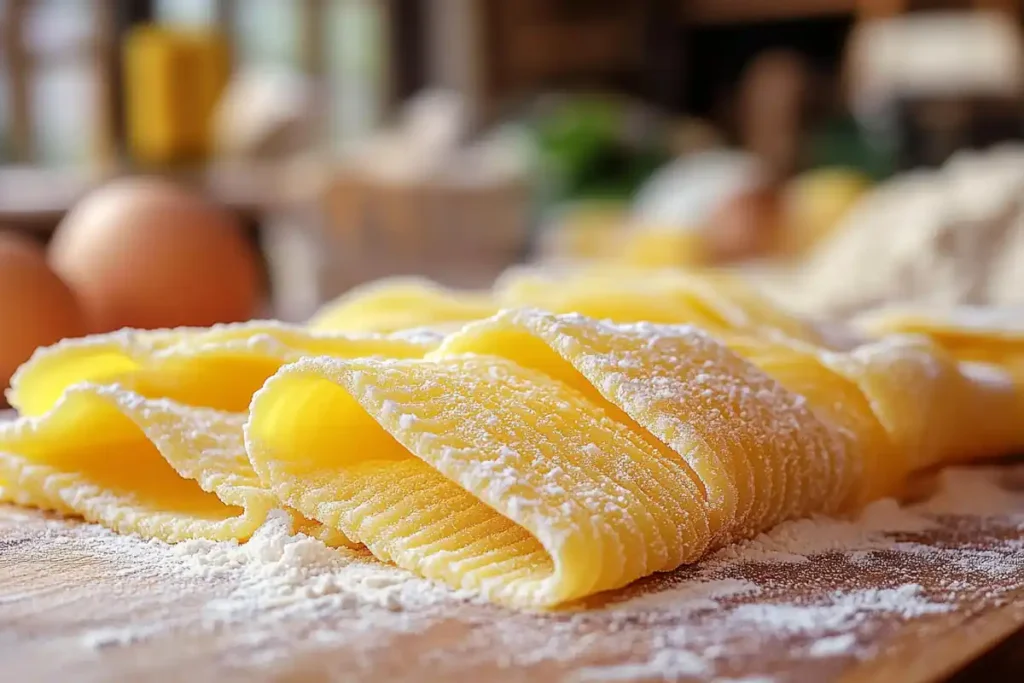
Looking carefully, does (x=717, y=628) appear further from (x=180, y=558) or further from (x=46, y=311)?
(x=46, y=311)

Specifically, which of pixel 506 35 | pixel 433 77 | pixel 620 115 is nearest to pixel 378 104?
pixel 433 77

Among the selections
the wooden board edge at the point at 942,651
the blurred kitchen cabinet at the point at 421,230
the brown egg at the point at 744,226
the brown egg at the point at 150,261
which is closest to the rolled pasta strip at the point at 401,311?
the brown egg at the point at 150,261

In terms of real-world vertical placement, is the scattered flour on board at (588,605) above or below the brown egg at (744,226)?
above

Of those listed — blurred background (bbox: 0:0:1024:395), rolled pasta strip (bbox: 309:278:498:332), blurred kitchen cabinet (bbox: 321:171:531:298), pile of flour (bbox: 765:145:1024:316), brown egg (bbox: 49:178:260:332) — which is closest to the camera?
rolled pasta strip (bbox: 309:278:498:332)

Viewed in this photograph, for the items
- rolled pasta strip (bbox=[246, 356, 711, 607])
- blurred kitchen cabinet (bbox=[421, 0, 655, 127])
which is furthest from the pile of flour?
blurred kitchen cabinet (bbox=[421, 0, 655, 127])

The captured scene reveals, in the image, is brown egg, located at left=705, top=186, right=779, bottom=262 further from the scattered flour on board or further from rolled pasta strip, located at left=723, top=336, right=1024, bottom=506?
the scattered flour on board

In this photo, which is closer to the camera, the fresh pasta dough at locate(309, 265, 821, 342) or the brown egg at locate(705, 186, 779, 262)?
the fresh pasta dough at locate(309, 265, 821, 342)

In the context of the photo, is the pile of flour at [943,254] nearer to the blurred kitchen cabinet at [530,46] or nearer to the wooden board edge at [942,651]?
the wooden board edge at [942,651]

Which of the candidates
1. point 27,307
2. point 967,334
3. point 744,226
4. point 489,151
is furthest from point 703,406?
point 489,151
